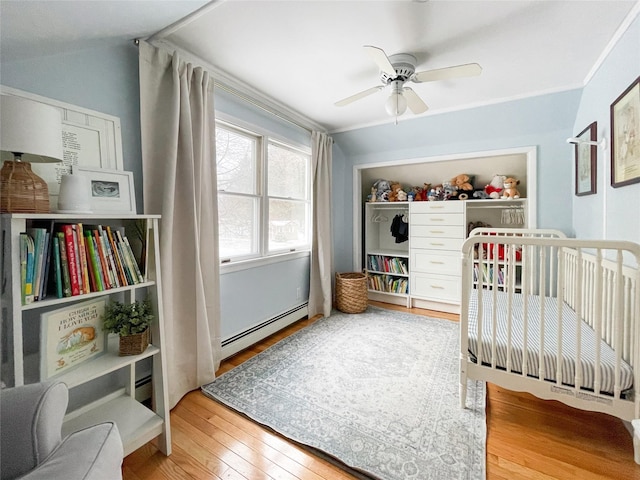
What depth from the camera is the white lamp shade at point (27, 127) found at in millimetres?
916

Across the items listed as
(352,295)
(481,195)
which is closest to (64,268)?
(352,295)

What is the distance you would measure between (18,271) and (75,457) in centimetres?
66

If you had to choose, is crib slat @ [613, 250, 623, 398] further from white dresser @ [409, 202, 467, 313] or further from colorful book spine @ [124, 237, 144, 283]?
colorful book spine @ [124, 237, 144, 283]

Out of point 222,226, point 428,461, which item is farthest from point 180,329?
point 428,461

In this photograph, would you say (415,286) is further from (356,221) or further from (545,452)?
(545,452)

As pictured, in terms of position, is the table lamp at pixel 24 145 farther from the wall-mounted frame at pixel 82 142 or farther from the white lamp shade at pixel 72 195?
the wall-mounted frame at pixel 82 142

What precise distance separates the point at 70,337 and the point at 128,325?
7.9 inches

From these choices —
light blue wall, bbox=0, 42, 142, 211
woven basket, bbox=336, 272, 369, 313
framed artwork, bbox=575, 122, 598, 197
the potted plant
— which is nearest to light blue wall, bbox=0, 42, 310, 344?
light blue wall, bbox=0, 42, 142, 211

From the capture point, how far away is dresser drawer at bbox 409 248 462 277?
3.17 m

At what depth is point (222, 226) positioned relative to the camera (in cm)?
232

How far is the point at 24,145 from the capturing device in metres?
0.94

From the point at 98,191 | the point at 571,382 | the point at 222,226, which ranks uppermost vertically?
the point at 98,191

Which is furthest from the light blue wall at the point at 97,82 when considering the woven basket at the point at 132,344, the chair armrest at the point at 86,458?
the chair armrest at the point at 86,458

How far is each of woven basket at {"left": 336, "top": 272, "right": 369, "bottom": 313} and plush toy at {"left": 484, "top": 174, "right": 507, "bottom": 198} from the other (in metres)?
1.72
